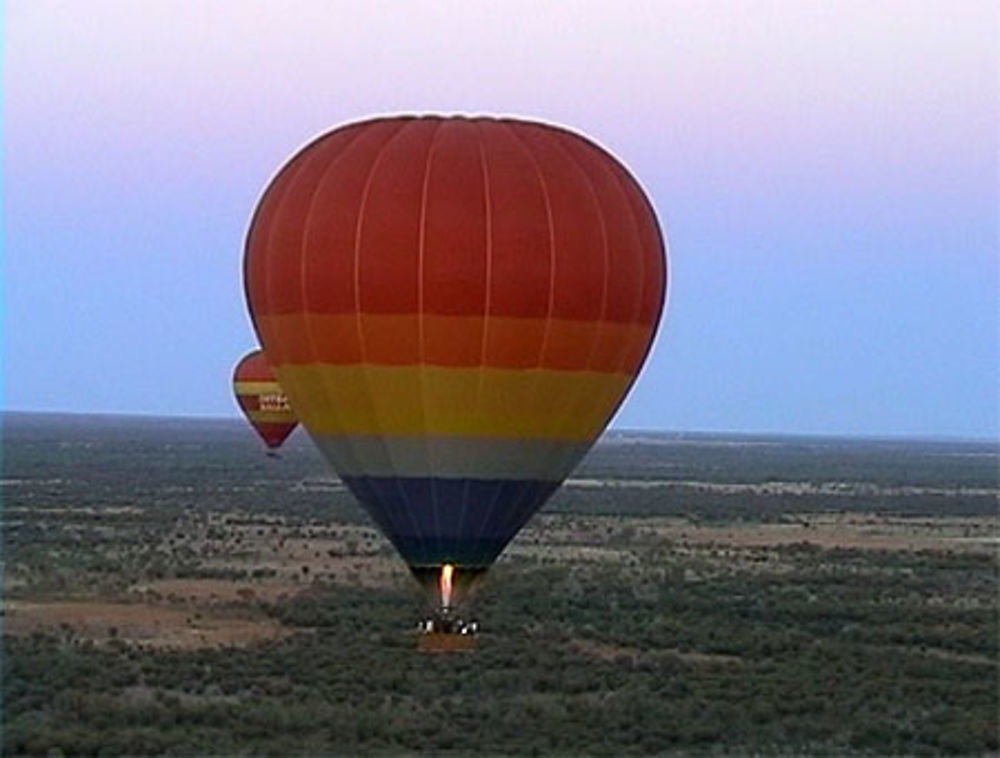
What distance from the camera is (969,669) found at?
71.0 ft

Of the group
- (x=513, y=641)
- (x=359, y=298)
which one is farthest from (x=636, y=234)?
(x=513, y=641)

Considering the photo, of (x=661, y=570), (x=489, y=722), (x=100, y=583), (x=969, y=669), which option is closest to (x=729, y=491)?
(x=661, y=570)

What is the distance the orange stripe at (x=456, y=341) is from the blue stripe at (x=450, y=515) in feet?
3.04

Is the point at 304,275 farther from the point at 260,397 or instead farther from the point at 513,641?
the point at 260,397

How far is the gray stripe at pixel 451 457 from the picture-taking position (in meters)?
15.4

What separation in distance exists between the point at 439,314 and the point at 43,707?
5383 millimetres

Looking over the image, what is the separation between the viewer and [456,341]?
15141 mm

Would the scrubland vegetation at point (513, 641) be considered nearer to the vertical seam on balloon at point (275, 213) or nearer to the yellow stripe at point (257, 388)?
the yellow stripe at point (257, 388)

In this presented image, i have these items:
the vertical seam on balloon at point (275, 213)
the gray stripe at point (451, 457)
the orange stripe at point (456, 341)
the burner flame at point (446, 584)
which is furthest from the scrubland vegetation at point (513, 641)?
the vertical seam on balloon at point (275, 213)

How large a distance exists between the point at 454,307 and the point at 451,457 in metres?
1.13

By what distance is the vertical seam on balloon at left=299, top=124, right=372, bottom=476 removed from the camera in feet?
51.0

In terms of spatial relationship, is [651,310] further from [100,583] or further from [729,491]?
[729,491]

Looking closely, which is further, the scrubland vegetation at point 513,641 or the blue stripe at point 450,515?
the scrubland vegetation at point 513,641

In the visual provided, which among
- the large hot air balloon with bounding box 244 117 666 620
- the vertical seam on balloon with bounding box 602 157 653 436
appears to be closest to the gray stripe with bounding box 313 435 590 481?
the large hot air balloon with bounding box 244 117 666 620
